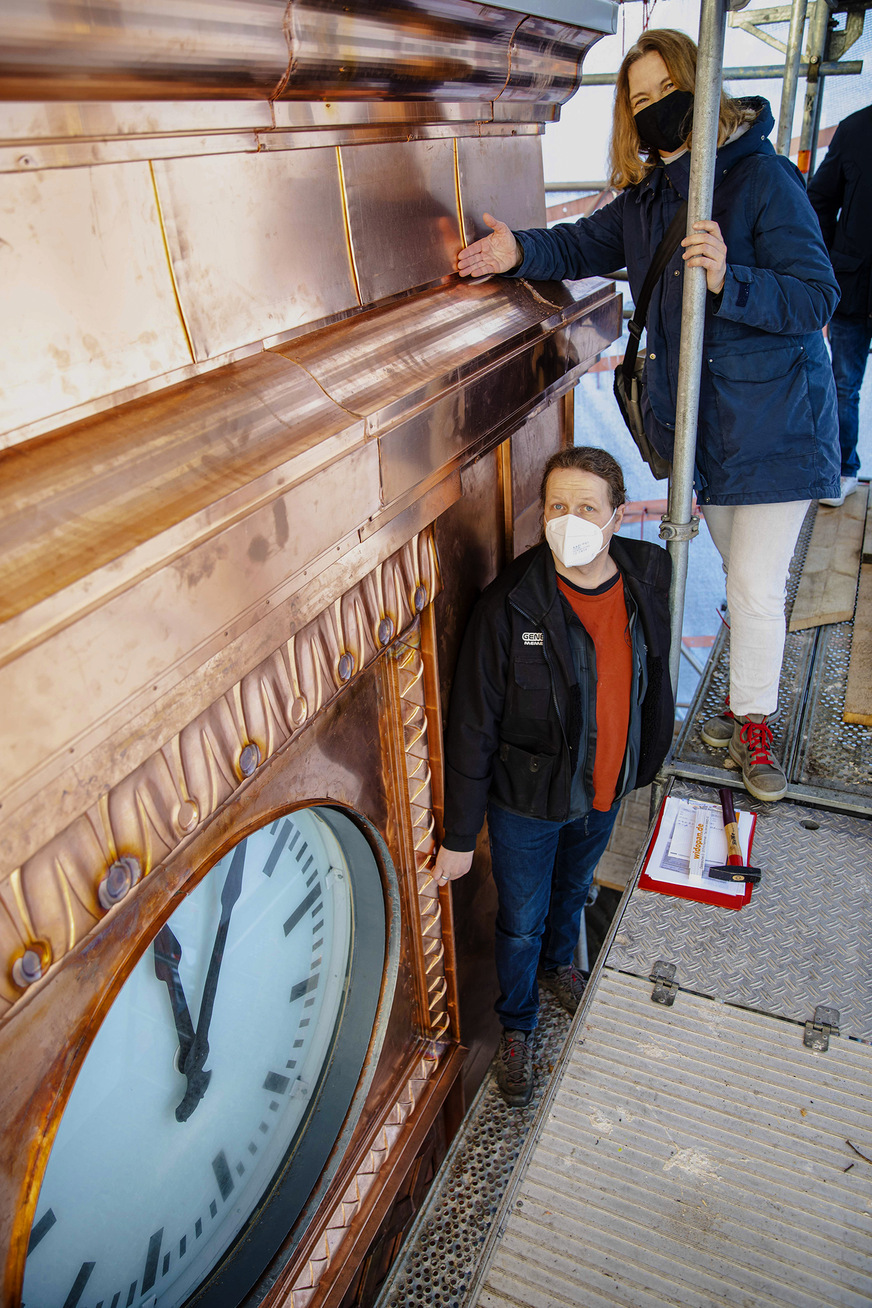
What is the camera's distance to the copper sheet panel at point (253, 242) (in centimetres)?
125

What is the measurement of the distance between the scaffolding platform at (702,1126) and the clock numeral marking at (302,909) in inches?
27.0

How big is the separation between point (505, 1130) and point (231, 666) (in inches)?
79.9

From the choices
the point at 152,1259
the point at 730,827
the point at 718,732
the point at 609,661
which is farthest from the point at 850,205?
the point at 152,1259

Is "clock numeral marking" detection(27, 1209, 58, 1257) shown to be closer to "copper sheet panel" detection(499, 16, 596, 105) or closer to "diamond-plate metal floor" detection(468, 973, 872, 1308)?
"diamond-plate metal floor" detection(468, 973, 872, 1308)

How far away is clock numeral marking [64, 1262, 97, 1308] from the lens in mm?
1387

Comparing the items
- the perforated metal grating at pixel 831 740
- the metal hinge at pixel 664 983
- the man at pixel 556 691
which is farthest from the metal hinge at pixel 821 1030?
the perforated metal grating at pixel 831 740

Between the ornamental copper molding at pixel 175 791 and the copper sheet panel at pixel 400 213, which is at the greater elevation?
the copper sheet panel at pixel 400 213

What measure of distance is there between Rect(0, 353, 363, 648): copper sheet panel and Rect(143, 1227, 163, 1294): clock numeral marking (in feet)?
4.18

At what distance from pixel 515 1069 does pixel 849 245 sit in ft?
12.2

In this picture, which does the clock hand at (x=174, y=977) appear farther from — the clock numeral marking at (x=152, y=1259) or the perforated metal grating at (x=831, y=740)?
the perforated metal grating at (x=831, y=740)

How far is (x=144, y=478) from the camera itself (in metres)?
1.11

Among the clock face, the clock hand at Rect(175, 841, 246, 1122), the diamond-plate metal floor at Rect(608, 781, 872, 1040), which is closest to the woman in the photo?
the diamond-plate metal floor at Rect(608, 781, 872, 1040)

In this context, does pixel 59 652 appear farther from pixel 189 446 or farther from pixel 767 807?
pixel 767 807

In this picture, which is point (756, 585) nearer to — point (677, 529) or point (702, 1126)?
point (677, 529)
